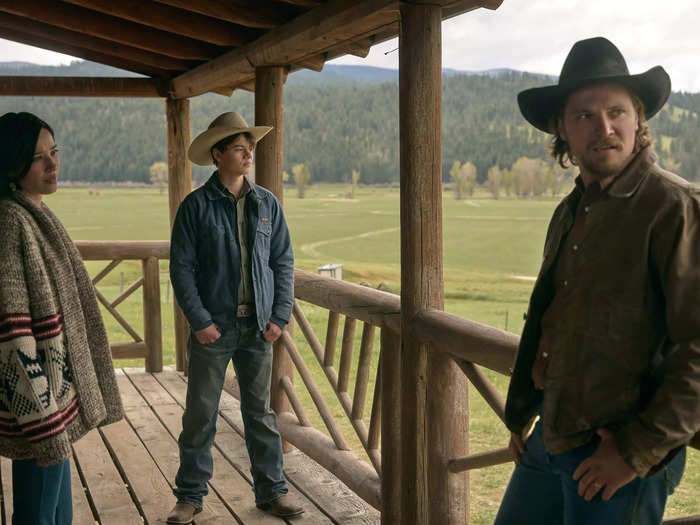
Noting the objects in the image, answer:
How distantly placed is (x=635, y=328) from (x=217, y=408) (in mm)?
2179

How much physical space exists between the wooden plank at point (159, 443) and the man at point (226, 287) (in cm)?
13

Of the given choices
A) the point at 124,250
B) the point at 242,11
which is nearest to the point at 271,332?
the point at 242,11

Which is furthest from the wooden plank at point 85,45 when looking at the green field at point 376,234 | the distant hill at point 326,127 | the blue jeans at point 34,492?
the distant hill at point 326,127

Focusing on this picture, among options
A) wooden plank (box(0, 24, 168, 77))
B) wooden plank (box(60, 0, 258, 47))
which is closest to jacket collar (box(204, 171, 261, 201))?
wooden plank (box(60, 0, 258, 47))

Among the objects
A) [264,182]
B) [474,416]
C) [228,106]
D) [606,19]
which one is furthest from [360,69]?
[264,182]

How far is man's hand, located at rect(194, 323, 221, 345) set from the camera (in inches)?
118

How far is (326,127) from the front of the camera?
5241cm

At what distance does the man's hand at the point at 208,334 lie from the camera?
9.87 ft

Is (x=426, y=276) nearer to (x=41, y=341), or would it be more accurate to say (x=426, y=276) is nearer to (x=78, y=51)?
(x=41, y=341)

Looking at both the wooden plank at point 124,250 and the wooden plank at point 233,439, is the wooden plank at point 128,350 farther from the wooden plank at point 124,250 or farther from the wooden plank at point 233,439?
the wooden plank at point 124,250

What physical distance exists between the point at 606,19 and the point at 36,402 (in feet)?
306

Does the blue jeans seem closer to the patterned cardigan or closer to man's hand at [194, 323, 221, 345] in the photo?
the patterned cardigan

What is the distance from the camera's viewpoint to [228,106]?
41.8 metres

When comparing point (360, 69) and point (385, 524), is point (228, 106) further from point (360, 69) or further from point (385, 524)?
point (360, 69)
